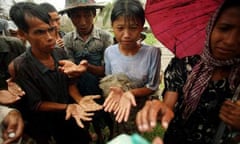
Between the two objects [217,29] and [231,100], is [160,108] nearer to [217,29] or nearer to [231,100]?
[231,100]

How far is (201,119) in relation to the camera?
66.7 inches

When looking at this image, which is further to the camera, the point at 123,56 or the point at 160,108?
the point at 123,56

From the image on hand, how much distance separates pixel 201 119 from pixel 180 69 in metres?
0.34

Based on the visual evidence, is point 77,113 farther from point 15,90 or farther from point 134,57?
point 134,57

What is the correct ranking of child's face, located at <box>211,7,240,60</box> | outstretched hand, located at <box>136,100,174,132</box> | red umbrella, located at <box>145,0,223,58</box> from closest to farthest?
outstretched hand, located at <box>136,100,174,132</box>, child's face, located at <box>211,7,240,60</box>, red umbrella, located at <box>145,0,223,58</box>

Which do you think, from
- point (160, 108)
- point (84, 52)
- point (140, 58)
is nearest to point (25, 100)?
point (84, 52)

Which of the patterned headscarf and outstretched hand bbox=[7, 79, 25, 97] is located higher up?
the patterned headscarf

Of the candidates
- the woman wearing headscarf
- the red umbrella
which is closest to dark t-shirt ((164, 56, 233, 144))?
the woman wearing headscarf

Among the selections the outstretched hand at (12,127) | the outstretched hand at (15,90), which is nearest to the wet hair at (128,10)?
the outstretched hand at (15,90)

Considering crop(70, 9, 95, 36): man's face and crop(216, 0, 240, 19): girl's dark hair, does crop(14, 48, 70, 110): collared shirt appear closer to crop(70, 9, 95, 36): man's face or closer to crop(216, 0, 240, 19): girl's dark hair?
crop(70, 9, 95, 36): man's face

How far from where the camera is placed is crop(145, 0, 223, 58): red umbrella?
1.77 meters

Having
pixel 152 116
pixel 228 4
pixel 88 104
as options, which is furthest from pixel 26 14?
pixel 228 4

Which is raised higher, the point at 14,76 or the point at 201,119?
the point at 14,76

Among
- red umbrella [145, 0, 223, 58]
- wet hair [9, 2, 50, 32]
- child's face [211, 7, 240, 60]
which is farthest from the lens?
wet hair [9, 2, 50, 32]
